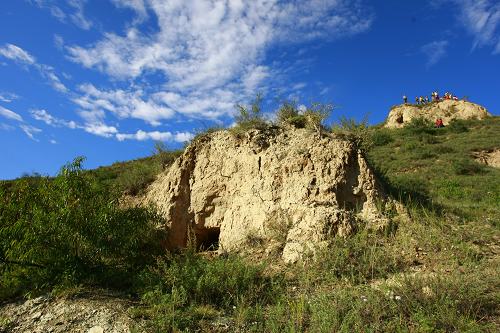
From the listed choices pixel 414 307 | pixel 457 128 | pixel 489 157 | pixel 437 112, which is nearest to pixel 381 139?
pixel 457 128

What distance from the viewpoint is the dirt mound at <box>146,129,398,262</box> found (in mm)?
7086

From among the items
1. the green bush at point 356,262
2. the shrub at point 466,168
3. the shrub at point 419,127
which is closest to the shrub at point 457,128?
the shrub at point 419,127

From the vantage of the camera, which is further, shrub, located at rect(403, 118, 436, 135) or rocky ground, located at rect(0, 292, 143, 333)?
shrub, located at rect(403, 118, 436, 135)

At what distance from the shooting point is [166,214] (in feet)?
28.8

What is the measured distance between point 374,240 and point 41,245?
5.17 metres

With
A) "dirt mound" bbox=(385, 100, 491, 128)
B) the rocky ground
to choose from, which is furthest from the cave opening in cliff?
"dirt mound" bbox=(385, 100, 491, 128)

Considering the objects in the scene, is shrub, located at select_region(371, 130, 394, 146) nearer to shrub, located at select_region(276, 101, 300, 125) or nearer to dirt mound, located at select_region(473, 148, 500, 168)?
dirt mound, located at select_region(473, 148, 500, 168)

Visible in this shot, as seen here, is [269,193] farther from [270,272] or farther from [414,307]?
[414,307]

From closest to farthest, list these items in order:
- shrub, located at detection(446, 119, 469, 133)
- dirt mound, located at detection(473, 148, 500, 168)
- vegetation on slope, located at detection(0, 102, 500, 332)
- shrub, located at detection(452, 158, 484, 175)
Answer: vegetation on slope, located at detection(0, 102, 500, 332) < shrub, located at detection(452, 158, 484, 175) < dirt mound, located at detection(473, 148, 500, 168) < shrub, located at detection(446, 119, 469, 133)

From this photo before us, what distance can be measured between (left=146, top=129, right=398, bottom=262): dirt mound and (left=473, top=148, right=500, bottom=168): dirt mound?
1670 centimetres

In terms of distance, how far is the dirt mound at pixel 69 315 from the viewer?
4902 mm

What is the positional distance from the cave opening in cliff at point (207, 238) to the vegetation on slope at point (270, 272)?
1254mm

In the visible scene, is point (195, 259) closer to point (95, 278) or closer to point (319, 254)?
point (95, 278)

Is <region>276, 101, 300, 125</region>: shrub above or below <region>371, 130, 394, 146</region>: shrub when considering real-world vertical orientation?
below
